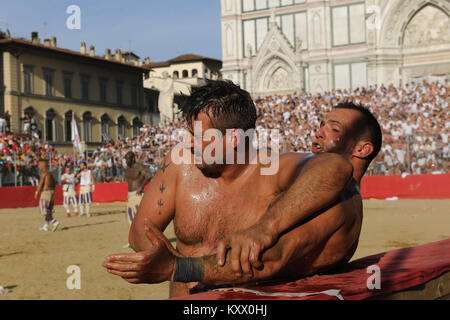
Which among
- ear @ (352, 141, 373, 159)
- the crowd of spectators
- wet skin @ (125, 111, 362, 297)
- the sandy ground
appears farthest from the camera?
the crowd of spectators

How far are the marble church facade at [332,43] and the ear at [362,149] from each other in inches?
1372

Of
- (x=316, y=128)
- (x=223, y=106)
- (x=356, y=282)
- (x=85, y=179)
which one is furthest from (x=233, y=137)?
(x=316, y=128)

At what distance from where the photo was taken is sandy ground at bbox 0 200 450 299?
22.8ft

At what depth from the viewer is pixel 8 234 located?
1407cm

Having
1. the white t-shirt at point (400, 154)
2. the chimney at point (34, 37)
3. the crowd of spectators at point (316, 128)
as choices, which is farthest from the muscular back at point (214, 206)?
the chimney at point (34, 37)

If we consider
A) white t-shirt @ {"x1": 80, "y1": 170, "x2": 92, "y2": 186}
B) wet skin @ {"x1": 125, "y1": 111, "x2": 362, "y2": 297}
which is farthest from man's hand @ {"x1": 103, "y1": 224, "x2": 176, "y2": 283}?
white t-shirt @ {"x1": 80, "y1": 170, "x2": 92, "y2": 186}

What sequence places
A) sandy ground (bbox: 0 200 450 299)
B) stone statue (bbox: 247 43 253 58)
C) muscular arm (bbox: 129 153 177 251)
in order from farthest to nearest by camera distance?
stone statue (bbox: 247 43 253 58), sandy ground (bbox: 0 200 450 299), muscular arm (bbox: 129 153 177 251)

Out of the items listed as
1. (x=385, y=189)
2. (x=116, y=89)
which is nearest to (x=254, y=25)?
(x=116, y=89)

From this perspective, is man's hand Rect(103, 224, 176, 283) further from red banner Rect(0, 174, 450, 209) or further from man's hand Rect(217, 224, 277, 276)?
red banner Rect(0, 174, 450, 209)

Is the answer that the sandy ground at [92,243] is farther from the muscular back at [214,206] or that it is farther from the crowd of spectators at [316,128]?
the muscular back at [214,206]

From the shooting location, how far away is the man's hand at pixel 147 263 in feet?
6.34

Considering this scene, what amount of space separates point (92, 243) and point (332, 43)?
30055 millimetres

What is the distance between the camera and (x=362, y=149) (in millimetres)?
3041

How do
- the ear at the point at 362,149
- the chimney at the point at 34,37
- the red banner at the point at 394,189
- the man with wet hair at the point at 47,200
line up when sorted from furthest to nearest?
the chimney at the point at 34,37 → the red banner at the point at 394,189 → the man with wet hair at the point at 47,200 → the ear at the point at 362,149
